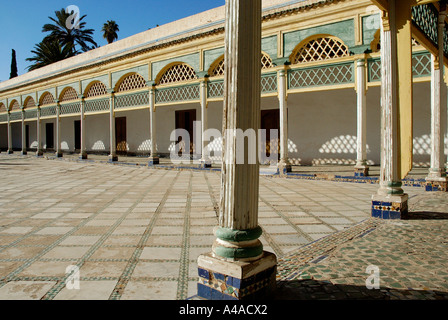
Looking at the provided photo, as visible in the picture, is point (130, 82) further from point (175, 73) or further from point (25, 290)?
point (25, 290)

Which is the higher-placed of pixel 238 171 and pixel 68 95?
pixel 68 95

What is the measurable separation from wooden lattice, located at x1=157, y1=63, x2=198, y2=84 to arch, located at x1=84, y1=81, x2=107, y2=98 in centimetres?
332

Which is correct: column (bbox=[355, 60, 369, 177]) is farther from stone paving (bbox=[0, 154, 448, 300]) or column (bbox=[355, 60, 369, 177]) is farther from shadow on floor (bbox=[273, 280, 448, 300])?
shadow on floor (bbox=[273, 280, 448, 300])

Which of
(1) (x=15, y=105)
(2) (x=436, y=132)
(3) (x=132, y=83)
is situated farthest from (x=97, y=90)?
(2) (x=436, y=132)

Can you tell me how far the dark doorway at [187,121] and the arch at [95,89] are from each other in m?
3.04


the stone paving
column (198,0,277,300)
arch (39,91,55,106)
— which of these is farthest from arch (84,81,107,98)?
column (198,0,277,300)

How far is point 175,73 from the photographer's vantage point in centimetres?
1121

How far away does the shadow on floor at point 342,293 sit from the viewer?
6.85 ft

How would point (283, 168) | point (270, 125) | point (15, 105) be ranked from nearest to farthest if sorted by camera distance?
point (283, 168) → point (270, 125) → point (15, 105)

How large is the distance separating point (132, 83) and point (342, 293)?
38.5 feet

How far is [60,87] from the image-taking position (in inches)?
610

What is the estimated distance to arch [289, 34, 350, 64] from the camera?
308 inches

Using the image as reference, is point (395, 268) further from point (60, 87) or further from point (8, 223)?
point (60, 87)

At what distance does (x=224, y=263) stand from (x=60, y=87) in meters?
15.9
